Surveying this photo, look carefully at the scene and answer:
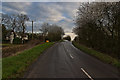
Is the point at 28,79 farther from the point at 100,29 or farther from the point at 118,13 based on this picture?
the point at 100,29

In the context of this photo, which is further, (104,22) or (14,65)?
(104,22)

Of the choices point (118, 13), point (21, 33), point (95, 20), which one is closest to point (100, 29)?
point (95, 20)

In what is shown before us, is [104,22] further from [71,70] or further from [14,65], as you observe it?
[14,65]

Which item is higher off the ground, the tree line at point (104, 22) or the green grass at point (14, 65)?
the tree line at point (104, 22)

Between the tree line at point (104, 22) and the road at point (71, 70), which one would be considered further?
the tree line at point (104, 22)

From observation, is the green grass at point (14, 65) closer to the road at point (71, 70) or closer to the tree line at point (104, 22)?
the road at point (71, 70)

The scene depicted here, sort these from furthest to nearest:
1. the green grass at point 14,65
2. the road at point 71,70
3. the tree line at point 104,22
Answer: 1. the tree line at point 104,22
2. the road at point 71,70
3. the green grass at point 14,65

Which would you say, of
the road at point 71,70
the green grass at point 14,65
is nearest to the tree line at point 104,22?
the road at point 71,70

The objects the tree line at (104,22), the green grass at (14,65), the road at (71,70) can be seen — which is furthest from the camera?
the tree line at (104,22)

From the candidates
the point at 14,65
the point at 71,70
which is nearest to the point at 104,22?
the point at 71,70

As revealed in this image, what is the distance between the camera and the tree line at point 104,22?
576 inches

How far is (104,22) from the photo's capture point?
18469 millimetres

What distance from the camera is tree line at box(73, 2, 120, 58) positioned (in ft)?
48.0

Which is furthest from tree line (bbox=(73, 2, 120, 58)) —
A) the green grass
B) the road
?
the green grass
